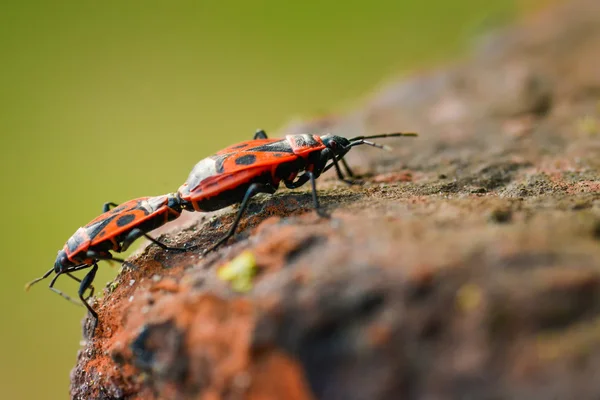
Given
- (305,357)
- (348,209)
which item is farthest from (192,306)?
(348,209)

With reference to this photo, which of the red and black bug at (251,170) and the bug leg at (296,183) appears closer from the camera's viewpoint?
the red and black bug at (251,170)

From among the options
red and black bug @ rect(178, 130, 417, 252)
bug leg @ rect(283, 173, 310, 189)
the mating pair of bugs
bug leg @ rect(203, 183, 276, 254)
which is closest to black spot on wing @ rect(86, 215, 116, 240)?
the mating pair of bugs

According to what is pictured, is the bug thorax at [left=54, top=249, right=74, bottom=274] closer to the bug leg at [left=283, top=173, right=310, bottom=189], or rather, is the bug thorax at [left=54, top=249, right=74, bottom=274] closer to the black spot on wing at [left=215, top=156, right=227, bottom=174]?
the black spot on wing at [left=215, top=156, right=227, bottom=174]

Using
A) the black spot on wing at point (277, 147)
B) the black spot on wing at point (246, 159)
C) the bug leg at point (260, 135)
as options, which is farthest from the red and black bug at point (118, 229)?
the bug leg at point (260, 135)

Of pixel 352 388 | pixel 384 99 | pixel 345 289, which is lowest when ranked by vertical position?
pixel 352 388

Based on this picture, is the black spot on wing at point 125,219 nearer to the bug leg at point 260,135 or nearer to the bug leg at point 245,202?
the bug leg at point 245,202

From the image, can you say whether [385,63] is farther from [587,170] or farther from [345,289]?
[345,289]

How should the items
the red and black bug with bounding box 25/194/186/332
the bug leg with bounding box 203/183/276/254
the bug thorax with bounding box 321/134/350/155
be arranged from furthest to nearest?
the bug thorax with bounding box 321/134/350/155 < the red and black bug with bounding box 25/194/186/332 < the bug leg with bounding box 203/183/276/254
